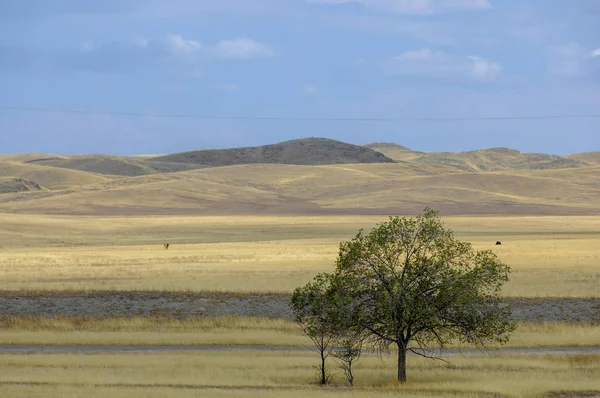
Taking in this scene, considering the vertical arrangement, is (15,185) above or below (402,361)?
above

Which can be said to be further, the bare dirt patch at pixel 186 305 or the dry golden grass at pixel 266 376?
the bare dirt patch at pixel 186 305

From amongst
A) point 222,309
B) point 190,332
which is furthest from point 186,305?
point 190,332

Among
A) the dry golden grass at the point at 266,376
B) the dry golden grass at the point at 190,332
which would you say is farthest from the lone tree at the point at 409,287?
the dry golden grass at the point at 190,332

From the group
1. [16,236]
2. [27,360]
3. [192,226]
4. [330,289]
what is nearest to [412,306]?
[330,289]

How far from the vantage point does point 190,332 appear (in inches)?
1270

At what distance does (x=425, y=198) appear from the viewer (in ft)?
527

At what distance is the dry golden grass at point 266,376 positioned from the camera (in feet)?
66.3

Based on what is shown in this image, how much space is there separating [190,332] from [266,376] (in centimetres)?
980

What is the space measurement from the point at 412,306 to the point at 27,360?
33.4 feet

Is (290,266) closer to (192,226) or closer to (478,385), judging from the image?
(478,385)

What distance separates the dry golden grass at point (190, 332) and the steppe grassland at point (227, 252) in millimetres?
6114

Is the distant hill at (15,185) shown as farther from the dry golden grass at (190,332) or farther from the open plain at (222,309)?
the dry golden grass at (190,332)

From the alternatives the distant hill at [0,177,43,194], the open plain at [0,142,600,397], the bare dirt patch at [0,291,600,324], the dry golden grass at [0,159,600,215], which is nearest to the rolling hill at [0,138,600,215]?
the dry golden grass at [0,159,600,215]

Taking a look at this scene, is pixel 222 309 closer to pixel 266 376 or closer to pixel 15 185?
pixel 266 376
